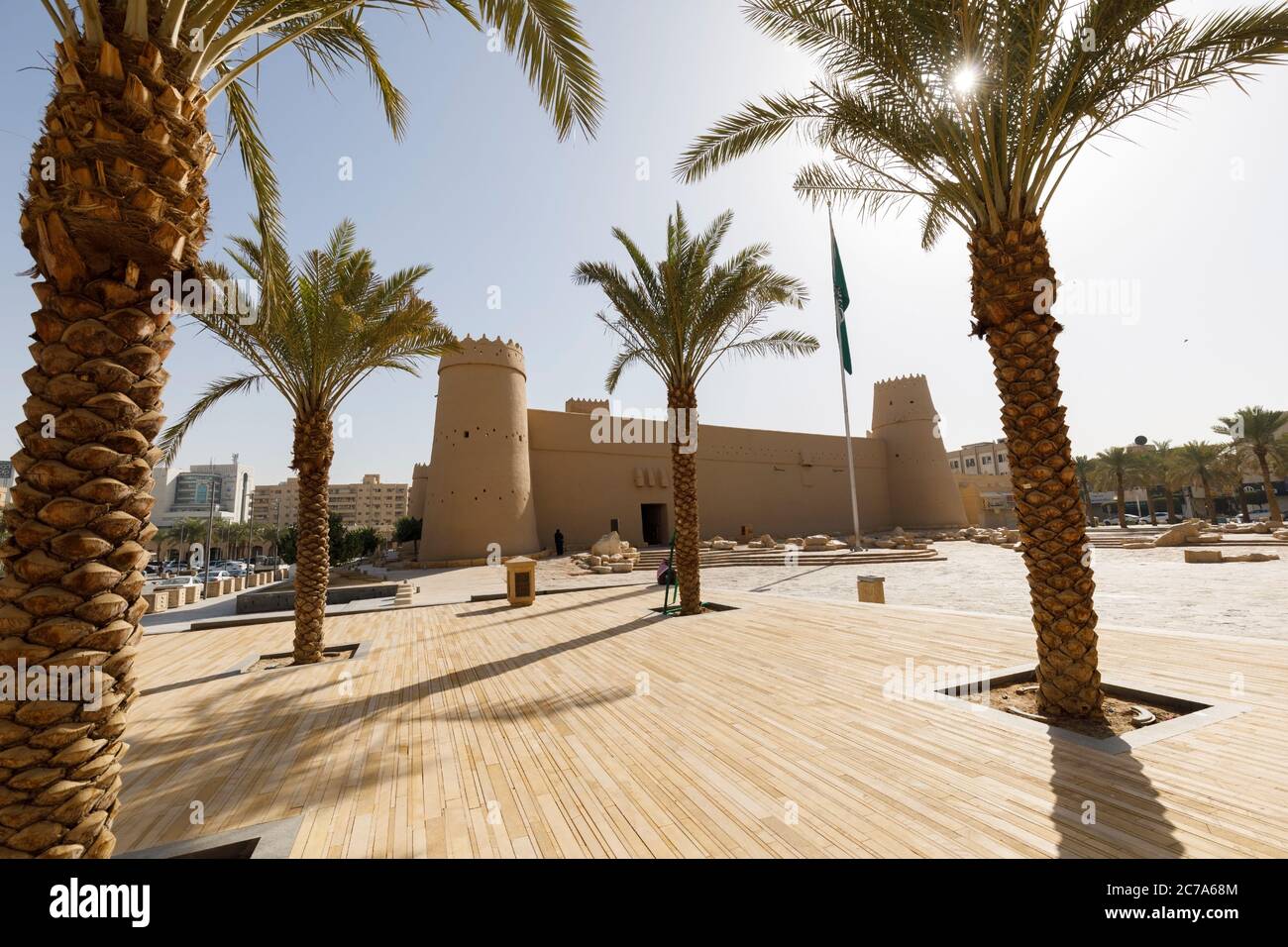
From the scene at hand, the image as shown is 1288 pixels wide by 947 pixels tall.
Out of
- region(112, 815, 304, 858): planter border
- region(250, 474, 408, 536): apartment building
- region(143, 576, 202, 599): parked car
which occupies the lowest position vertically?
region(143, 576, 202, 599): parked car

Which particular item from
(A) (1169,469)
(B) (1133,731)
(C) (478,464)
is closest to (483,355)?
(C) (478,464)

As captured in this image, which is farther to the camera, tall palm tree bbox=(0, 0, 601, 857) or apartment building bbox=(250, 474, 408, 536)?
apartment building bbox=(250, 474, 408, 536)

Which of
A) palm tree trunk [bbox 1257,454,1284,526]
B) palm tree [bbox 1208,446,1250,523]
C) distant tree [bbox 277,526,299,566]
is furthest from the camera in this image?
palm tree [bbox 1208,446,1250,523]

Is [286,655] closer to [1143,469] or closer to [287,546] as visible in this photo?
[287,546]

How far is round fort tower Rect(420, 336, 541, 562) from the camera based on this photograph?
26922 mm

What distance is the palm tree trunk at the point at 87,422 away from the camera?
2.00 m

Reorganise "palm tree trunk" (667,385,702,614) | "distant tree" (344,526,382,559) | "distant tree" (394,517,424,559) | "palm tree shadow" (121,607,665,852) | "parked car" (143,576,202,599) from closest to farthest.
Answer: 1. "palm tree shadow" (121,607,665,852)
2. "palm tree trunk" (667,385,702,614)
3. "parked car" (143,576,202,599)
4. "distant tree" (344,526,382,559)
5. "distant tree" (394,517,424,559)

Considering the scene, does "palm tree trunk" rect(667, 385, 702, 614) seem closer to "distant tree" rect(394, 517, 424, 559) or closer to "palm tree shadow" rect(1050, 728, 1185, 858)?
"palm tree shadow" rect(1050, 728, 1185, 858)

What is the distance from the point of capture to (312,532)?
809 centimetres

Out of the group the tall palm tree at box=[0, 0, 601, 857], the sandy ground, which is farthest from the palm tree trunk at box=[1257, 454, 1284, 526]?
the tall palm tree at box=[0, 0, 601, 857]

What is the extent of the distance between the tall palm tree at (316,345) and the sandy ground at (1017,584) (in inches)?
240

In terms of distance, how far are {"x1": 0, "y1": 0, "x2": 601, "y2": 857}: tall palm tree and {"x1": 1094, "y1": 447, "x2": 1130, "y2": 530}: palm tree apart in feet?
173
